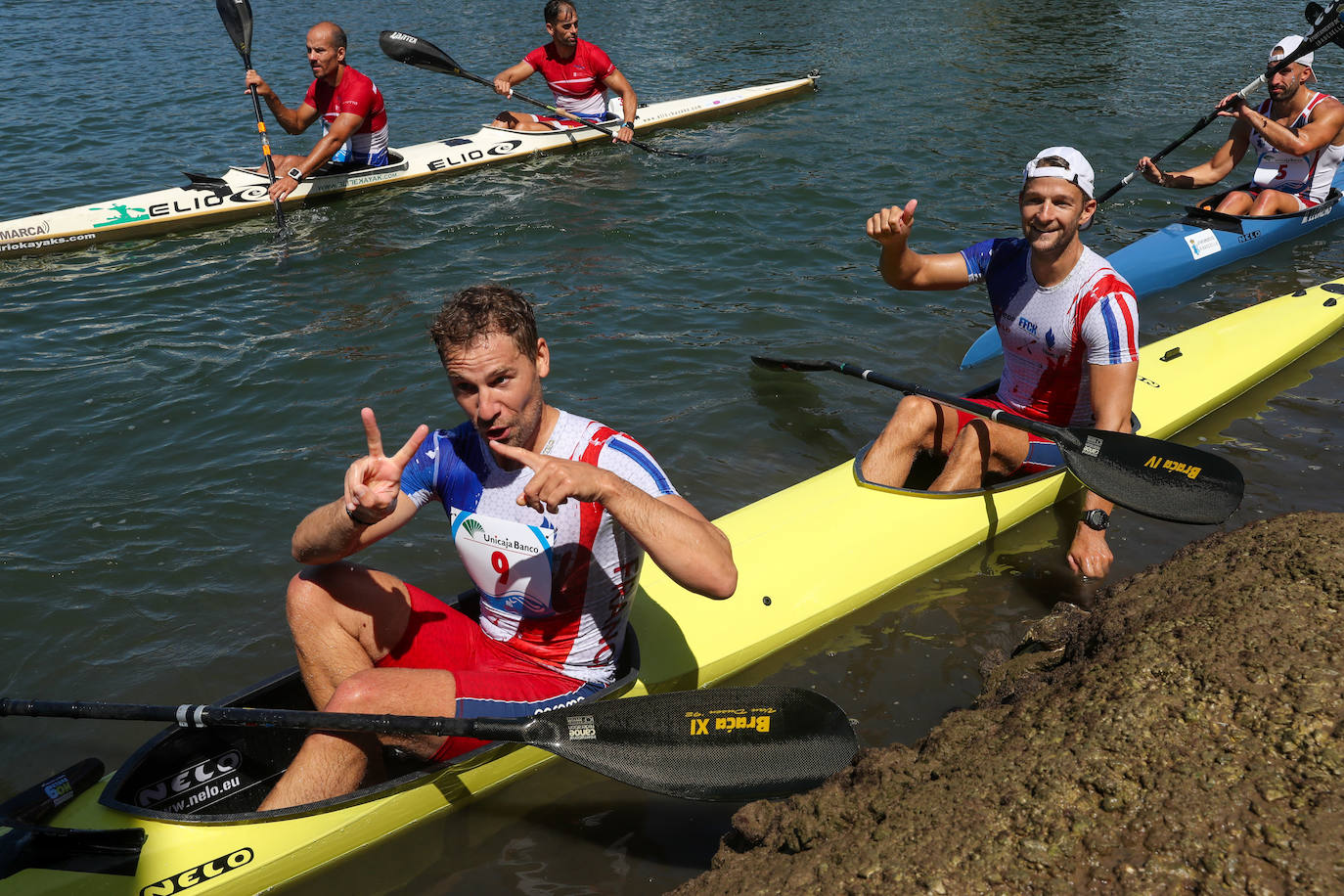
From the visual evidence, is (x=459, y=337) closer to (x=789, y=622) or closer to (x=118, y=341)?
(x=789, y=622)

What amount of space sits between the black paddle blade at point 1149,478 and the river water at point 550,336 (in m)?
0.54

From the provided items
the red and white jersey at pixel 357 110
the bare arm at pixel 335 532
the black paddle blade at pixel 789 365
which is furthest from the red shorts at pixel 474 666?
the red and white jersey at pixel 357 110

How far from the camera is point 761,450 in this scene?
5871 millimetres

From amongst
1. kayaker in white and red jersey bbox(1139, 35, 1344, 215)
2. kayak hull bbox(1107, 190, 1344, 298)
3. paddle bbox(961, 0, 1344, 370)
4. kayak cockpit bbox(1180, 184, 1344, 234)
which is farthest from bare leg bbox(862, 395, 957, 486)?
kayak cockpit bbox(1180, 184, 1344, 234)

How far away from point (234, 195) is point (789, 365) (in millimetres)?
5674

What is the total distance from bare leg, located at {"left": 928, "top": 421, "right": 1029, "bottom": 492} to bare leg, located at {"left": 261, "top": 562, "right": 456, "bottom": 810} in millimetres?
2625

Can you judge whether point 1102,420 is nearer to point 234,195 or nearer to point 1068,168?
point 1068,168

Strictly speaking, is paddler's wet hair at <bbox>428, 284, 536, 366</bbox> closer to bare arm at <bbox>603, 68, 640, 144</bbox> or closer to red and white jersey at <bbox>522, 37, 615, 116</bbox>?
bare arm at <bbox>603, 68, 640, 144</bbox>

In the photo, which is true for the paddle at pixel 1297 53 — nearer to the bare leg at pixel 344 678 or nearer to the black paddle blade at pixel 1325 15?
the black paddle blade at pixel 1325 15

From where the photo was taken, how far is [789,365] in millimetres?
6176

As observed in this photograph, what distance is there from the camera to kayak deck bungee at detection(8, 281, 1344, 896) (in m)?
2.98

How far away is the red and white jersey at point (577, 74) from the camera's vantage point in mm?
10719

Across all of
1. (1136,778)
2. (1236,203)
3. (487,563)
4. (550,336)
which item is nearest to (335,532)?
(487,563)

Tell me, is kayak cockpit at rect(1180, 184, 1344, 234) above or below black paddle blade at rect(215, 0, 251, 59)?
below
